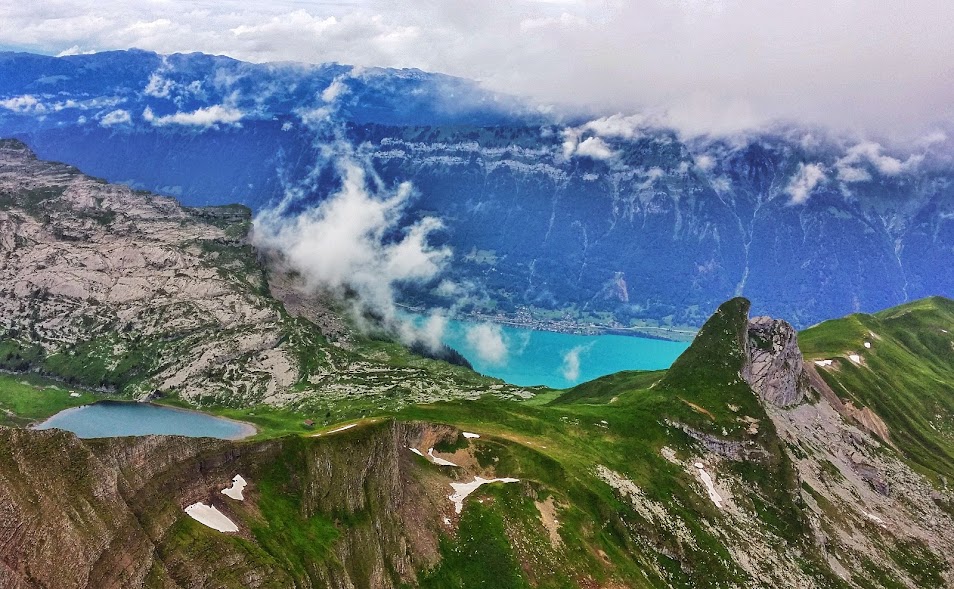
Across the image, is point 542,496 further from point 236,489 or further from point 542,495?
point 236,489

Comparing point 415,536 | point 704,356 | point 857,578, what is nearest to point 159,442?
point 415,536

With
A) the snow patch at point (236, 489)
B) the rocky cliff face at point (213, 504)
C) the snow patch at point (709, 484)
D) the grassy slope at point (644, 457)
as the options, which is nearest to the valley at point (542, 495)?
the rocky cliff face at point (213, 504)

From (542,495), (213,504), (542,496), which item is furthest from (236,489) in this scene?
(542,495)

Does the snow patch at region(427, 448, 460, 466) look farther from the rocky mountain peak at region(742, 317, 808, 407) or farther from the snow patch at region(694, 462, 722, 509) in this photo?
the rocky mountain peak at region(742, 317, 808, 407)

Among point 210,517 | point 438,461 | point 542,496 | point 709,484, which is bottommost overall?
point 709,484

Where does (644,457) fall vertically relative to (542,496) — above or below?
below

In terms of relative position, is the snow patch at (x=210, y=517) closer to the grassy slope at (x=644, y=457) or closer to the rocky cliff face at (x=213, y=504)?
the rocky cliff face at (x=213, y=504)

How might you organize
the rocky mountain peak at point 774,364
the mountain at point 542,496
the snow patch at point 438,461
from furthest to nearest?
the rocky mountain peak at point 774,364
the snow patch at point 438,461
the mountain at point 542,496
